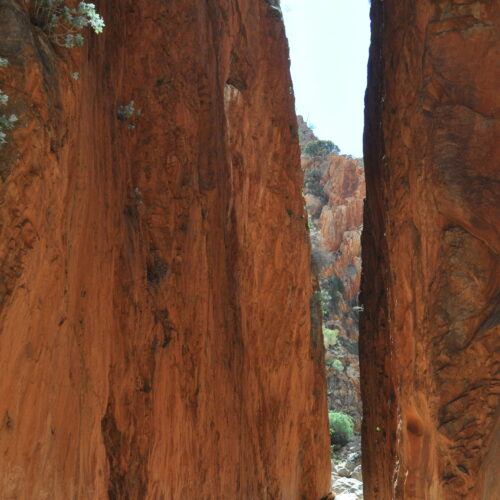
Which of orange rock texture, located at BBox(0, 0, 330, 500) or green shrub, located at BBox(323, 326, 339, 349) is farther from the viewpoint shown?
green shrub, located at BBox(323, 326, 339, 349)

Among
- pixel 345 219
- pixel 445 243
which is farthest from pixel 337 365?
pixel 445 243

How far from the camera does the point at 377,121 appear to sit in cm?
1391

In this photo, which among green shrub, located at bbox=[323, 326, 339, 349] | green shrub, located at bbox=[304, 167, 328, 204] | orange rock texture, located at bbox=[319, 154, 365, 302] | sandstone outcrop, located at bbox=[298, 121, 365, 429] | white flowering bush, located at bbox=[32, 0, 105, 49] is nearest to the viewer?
white flowering bush, located at bbox=[32, 0, 105, 49]

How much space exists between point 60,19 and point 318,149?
44.8 metres

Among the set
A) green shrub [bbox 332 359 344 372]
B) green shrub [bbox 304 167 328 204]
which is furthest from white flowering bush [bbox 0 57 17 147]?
green shrub [bbox 304 167 328 204]

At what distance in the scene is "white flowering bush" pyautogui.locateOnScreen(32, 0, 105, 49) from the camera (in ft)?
20.7

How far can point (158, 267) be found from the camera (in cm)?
1011

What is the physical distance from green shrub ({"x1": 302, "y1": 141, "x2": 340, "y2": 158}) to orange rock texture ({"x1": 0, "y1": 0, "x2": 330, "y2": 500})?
33.8m

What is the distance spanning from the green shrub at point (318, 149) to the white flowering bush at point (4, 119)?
44808 millimetres

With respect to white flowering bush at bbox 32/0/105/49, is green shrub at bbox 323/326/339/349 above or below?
below

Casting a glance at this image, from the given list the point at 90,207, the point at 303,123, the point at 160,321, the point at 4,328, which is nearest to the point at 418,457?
the point at 160,321

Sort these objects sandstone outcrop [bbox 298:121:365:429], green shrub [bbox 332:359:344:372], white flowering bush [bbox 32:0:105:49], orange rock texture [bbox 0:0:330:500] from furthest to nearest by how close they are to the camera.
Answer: sandstone outcrop [bbox 298:121:365:429]
green shrub [bbox 332:359:344:372]
white flowering bush [bbox 32:0:105:49]
orange rock texture [bbox 0:0:330:500]

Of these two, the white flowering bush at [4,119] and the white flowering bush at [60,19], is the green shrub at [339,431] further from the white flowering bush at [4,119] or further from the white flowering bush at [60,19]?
the white flowering bush at [4,119]

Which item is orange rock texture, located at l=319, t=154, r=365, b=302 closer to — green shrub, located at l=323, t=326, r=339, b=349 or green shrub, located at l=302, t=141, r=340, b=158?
green shrub, located at l=302, t=141, r=340, b=158
